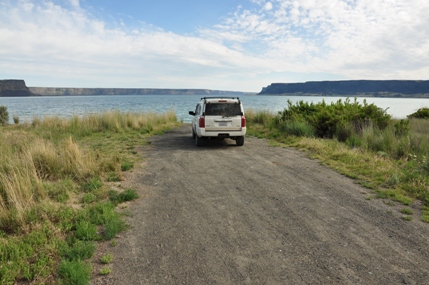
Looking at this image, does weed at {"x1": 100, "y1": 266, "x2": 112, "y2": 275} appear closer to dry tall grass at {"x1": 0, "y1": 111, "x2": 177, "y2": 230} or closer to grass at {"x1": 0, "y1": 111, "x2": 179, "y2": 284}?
grass at {"x1": 0, "y1": 111, "x2": 179, "y2": 284}

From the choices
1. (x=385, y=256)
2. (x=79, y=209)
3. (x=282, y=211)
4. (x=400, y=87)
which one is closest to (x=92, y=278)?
(x=79, y=209)

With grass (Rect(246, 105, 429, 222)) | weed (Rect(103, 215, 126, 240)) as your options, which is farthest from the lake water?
weed (Rect(103, 215, 126, 240))

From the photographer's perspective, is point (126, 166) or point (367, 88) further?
point (367, 88)

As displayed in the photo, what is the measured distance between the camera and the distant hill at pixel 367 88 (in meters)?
132

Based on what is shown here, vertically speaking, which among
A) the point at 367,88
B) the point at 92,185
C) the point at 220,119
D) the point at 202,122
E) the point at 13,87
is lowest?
the point at 92,185

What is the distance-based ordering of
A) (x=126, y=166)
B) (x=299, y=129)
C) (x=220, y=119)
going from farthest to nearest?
1. (x=299, y=129)
2. (x=220, y=119)
3. (x=126, y=166)

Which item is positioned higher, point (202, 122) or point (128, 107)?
point (202, 122)

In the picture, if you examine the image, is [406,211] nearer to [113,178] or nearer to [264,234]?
[264,234]

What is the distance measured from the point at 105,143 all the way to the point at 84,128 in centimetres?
458

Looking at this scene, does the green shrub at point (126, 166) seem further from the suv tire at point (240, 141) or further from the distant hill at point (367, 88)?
the distant hill at point (367, 88)

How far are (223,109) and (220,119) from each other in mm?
490

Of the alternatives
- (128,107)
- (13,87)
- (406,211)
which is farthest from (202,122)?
(13,87)

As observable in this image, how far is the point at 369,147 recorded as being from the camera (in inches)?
425

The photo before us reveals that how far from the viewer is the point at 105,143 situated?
1238 cm
